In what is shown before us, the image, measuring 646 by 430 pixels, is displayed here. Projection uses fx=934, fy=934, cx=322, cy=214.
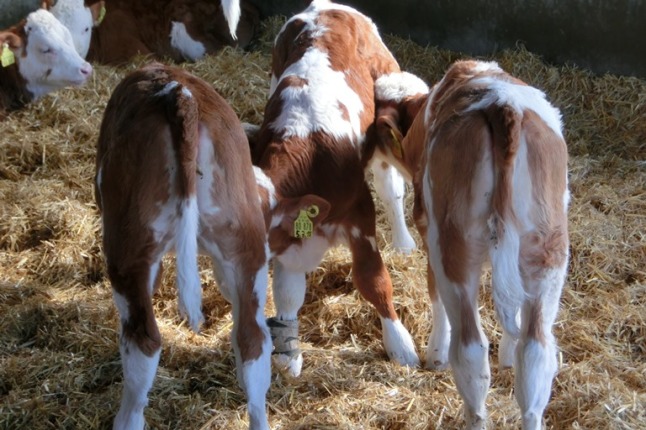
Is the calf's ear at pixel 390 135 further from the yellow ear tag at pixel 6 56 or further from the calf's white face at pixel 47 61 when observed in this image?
the yellow ear tag at pixel 6 56

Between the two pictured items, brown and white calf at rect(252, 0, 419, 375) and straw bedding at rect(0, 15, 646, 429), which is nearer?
straw bedding at rect(0, 15, 646, 429)

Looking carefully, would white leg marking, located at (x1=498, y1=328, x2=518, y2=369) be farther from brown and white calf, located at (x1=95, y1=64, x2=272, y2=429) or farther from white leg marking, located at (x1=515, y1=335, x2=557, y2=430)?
brown and white calf, located at (x1=95, y1=64, x2=272, y2=429)

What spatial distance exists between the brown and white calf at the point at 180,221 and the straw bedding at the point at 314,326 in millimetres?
654

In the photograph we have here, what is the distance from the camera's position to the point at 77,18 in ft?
30.2

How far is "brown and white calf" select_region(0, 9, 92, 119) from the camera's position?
8.04 meters

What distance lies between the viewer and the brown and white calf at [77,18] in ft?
30.0

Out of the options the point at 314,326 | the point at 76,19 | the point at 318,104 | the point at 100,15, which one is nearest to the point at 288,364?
the point at 314,326

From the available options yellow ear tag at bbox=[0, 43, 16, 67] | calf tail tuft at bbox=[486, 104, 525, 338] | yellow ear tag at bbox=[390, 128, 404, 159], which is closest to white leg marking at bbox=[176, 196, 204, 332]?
calf tail tuft at bbox=[486, 104, 525, 338]

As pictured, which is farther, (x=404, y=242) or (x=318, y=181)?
(x=404, y=242)

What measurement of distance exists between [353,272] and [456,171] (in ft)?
5.29

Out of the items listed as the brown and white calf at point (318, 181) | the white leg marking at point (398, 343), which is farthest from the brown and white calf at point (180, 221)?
the white leg marking at point (398, 343)

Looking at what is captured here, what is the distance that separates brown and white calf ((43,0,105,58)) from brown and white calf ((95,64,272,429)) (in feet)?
18.1

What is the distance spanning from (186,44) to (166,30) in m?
0.29

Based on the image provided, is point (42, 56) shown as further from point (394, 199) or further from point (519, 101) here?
point (519, 101)
